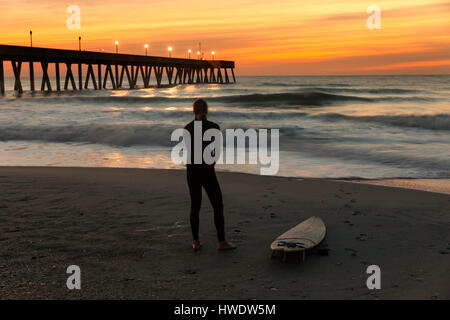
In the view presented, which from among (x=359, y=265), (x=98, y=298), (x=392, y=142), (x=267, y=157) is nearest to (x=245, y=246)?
(x=359, y=265)

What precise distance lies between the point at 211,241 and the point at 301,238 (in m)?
1.01

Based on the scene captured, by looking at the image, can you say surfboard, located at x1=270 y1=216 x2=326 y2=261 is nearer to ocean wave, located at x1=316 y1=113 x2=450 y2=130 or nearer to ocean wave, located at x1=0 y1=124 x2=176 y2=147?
ocean wave, located at x1=0 y1=124 x2=176 y2=147

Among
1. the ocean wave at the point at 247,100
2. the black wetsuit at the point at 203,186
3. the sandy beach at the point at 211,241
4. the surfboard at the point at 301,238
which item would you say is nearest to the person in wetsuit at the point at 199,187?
the black wetsuit at the point at 203,186

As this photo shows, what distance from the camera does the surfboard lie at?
461cm

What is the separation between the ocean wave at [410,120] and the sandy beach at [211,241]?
16.7 metres

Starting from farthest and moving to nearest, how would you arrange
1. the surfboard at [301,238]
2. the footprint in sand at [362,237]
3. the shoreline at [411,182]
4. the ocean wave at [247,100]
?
the ocean wave at [247,100] → the shoreline at [411,182] → the footprint in sand at [362,237] → the surfboard at [301,238]

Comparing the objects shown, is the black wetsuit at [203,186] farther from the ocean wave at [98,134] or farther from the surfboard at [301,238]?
the ocean wave at [98,134]

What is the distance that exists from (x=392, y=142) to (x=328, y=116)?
438 inches

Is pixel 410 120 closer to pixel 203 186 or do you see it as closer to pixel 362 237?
pixel 362 237

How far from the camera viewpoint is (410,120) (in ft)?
82.0

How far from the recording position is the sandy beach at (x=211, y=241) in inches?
158

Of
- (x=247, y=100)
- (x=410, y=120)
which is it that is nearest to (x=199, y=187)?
(x=410, y=120)

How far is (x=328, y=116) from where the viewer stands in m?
26.8
